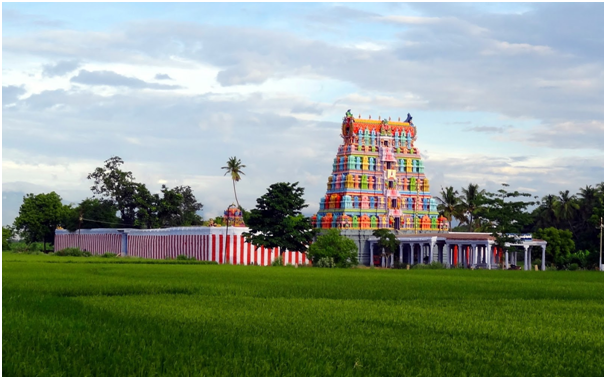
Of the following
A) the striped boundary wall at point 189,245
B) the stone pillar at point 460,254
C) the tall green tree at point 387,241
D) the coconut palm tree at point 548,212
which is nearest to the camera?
the tall green tree at point 387,241

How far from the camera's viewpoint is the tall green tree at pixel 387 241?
8756 cm

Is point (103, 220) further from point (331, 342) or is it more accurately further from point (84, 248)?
point (331, 342)

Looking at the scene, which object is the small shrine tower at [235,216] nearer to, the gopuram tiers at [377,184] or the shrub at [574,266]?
the gopuram tiers at [377,184]

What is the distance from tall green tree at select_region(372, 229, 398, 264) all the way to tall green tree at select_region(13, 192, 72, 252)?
49.8 m

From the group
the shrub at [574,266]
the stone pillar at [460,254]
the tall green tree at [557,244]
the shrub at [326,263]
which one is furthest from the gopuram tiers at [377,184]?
the shrub at [574,266]

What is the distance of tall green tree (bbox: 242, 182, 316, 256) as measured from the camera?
83750 mm

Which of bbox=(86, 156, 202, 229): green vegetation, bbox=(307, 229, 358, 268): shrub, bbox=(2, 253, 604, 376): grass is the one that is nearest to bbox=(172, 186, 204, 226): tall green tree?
bbox=(86, 156, 202, 229): green vegetation

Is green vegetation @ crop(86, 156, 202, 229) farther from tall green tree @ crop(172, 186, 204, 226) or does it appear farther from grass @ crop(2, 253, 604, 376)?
grass @ crop(2, 253, 604, 376)

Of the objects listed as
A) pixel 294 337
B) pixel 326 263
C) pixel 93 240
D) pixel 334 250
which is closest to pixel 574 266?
pixel 334 250

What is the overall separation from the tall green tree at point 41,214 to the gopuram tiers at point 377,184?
137ft

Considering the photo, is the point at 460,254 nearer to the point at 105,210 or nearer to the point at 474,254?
the point at 474,254

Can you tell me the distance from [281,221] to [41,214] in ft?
162

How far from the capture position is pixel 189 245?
9475 centimetres

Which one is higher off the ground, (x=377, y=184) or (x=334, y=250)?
(x=377, y=184)
